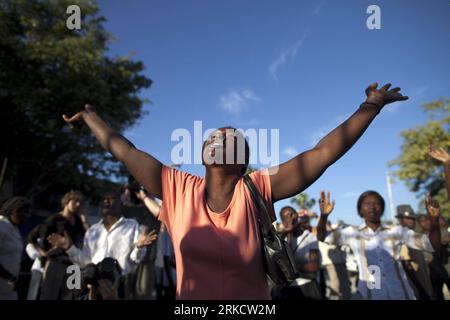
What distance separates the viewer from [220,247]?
60.9 inches

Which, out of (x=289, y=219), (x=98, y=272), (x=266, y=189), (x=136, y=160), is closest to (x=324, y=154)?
(x=266, y=189)

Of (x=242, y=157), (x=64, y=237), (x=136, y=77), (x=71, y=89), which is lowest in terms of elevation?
(x=64, y=237)

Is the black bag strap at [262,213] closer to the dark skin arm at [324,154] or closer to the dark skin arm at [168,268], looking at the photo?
the dark skin arm at [324,154]

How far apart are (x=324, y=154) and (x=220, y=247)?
2.03 feet

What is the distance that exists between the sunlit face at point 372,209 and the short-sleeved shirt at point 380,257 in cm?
12

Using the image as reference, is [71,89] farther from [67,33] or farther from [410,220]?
[410,220]

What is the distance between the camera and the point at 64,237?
4.45 meters

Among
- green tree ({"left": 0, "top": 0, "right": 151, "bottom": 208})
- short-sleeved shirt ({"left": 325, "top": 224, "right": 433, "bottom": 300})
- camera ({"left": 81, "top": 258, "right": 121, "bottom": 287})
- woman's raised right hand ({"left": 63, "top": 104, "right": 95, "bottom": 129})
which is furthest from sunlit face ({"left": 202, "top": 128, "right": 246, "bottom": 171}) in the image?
green tree ({"left": 0, "top": 0, "right": 151, "bottom": 208})

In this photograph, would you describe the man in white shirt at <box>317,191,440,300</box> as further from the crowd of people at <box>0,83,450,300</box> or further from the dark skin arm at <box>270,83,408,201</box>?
the dark skin arm at <box>270,83,408,201</box>

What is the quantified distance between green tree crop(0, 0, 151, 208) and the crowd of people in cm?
748

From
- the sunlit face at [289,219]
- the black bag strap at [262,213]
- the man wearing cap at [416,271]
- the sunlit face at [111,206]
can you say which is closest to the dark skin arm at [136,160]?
the black bag strap at [262,213]

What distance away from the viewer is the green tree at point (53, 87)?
12805mm

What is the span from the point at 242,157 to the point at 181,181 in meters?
0.34
